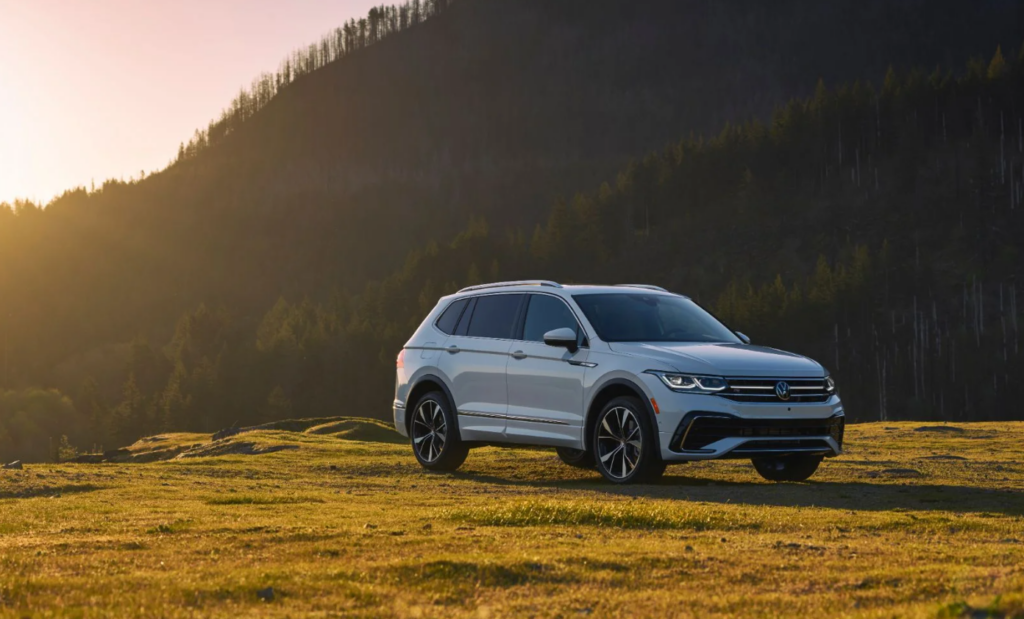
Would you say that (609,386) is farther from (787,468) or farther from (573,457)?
(573,457)

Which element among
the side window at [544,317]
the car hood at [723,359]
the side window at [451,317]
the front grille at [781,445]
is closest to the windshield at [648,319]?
the side window at [544,317]

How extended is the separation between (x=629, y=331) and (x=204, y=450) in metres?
16.4

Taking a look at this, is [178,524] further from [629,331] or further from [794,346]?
[794,346]

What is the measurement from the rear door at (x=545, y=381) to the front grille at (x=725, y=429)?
1450 mm

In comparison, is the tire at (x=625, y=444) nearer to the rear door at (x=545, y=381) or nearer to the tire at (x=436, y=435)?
the rear door at (x=545, y=381)

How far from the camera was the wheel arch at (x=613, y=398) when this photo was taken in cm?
1233

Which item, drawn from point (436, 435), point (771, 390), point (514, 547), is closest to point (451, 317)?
point (436, 435)

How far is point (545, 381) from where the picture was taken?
1362 cm

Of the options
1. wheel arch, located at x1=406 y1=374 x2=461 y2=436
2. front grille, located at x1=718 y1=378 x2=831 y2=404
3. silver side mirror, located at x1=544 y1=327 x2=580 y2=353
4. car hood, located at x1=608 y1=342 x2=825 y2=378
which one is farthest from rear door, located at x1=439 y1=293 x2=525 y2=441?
front grille, located at x1=718 y1=378 x2=831 y2=404

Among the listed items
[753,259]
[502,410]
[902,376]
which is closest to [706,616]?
[502,410]

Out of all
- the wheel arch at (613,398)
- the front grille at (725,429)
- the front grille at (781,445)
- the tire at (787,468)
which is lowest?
the tire at (787,468)

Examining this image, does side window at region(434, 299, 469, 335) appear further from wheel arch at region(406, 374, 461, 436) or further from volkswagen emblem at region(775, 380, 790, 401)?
volkswagen emblem at region(775, 380, 790, 401)

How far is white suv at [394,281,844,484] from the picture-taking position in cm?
1218

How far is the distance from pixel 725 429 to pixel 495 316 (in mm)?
3715
